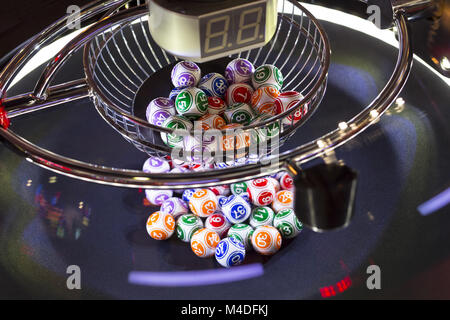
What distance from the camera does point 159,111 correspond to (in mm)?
1325

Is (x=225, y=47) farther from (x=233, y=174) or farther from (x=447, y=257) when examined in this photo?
(x=447, y=257)

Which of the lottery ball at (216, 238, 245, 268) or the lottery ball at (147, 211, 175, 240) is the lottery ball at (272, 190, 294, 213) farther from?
the lottery ball at (147, 211, 175, 240)

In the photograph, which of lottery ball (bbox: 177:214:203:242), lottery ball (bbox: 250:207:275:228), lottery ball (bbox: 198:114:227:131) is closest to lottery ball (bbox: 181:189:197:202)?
lottery ball (bbox: 177:214:203:242)

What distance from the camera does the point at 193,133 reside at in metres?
0.83

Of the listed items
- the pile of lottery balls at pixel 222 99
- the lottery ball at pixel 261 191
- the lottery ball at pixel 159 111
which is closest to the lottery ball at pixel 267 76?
the pile of lottery balls at pixel 222 99

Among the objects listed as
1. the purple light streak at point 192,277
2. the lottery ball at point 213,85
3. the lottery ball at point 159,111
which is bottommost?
the purple light streak at point 192,277

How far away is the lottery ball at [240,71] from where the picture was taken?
1.45 m

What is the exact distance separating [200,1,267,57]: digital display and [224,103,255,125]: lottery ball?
1.53ft

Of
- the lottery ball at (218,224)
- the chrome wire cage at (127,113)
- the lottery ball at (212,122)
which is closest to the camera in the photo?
the chrome wire cage at (127,113)

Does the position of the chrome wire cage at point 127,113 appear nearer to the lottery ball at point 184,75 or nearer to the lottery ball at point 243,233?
the lottery ball at point 184,75

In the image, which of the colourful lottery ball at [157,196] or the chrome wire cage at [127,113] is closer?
the chrome wire cage at [127,113]

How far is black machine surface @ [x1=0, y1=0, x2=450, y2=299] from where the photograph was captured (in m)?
1.38

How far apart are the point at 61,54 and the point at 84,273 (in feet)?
2.30

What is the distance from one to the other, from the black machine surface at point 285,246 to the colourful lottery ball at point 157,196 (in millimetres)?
Result: 26
